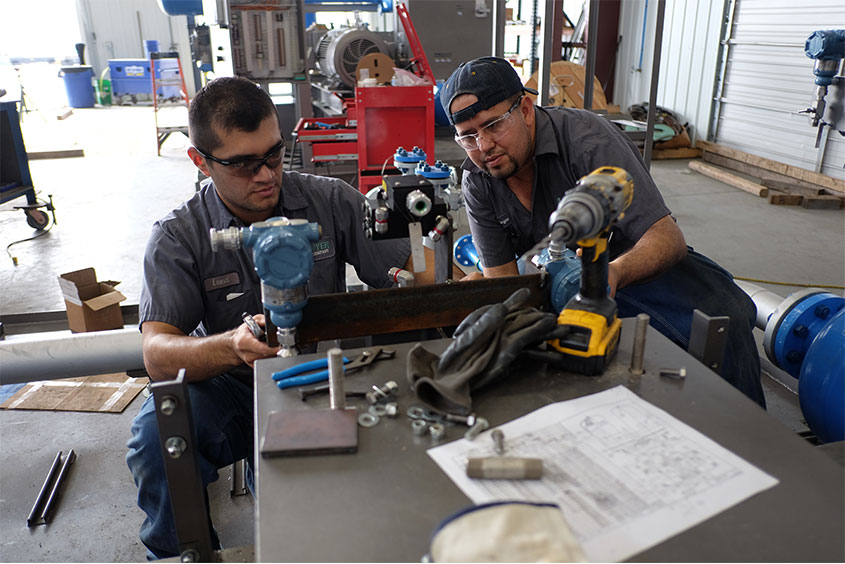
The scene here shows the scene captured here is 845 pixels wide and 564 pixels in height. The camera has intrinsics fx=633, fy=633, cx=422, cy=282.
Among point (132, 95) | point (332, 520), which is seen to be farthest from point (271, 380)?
point (132, 95)

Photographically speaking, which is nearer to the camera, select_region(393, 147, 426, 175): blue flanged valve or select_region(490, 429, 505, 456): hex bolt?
select_region(490, 429, 505, 456): hex bolt

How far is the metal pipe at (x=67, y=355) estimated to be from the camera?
5.76 feet

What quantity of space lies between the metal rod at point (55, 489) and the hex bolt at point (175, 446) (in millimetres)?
A: 1140

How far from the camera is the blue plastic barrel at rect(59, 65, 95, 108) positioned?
975cm

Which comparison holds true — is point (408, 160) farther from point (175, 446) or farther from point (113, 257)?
point (113, 257)

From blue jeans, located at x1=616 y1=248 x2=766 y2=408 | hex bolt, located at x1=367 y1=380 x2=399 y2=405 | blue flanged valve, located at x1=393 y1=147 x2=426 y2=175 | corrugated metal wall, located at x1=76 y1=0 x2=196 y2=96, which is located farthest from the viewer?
corrugated metal wall, located at x1=76 y1=0 x2=196 y2=96

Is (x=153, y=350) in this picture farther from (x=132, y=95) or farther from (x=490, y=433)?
(x=132, y=95)

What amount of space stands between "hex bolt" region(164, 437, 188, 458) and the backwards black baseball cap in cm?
103

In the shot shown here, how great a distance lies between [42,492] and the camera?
1740 mm

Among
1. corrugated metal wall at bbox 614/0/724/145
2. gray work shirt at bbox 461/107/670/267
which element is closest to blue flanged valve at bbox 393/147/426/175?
gray work shirt at bbox 461/107/670/267

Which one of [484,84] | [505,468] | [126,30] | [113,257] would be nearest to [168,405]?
[505,468]

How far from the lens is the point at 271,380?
94cm

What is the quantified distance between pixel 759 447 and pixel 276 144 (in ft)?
3.61

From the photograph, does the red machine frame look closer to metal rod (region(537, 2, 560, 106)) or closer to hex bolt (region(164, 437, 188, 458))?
metal rod (region(537, 2, 560, 106))
